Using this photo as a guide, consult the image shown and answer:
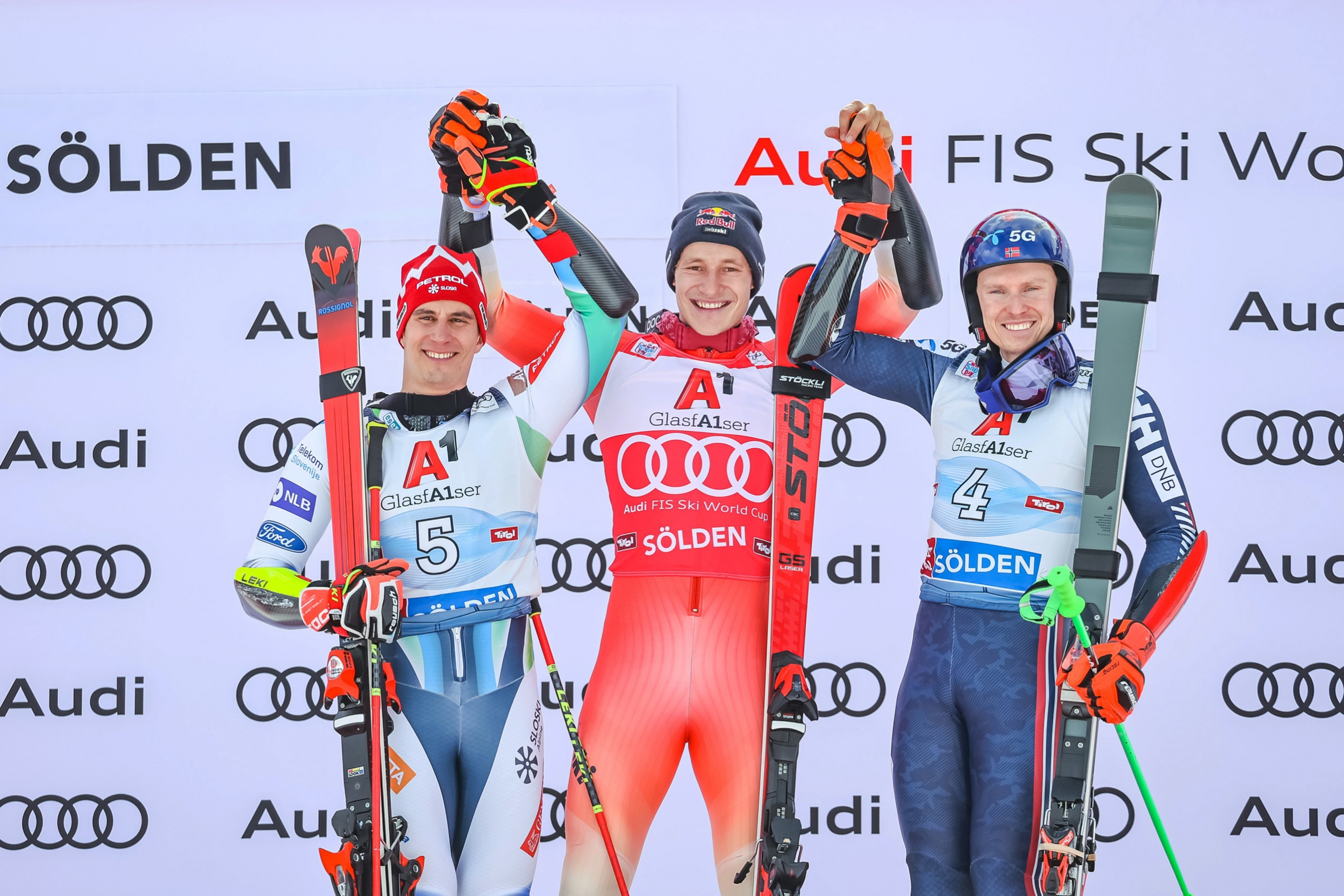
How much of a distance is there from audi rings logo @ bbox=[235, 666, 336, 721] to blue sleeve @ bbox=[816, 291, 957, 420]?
251 cm

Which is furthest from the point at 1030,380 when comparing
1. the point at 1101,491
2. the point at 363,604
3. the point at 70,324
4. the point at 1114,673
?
the point at 70,324

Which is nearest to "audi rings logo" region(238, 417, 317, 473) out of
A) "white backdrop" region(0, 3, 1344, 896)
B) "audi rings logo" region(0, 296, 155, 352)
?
"white backdrop" region(0, 3, 1344, 896)

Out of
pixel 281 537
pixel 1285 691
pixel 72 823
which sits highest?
pixel 281 537

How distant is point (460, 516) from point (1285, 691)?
3.25 metres

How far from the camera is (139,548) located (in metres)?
4.17

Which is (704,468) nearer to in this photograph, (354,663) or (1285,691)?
(354,663)

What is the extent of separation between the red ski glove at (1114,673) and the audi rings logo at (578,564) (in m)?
2.11

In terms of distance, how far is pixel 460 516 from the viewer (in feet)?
8.53

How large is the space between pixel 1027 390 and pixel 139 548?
11.0ft

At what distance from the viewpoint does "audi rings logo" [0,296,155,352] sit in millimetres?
4180

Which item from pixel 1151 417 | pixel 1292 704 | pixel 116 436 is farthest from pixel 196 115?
pixel 1292 704

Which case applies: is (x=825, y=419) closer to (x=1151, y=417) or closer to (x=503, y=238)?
(x=503, y=238)

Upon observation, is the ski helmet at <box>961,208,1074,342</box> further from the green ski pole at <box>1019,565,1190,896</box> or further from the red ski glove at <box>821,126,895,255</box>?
the green ski pole at <box>1019,565,1190,896</box>

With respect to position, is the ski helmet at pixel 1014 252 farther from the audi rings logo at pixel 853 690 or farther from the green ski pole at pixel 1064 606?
the audi rings logo at pixel 853 690
